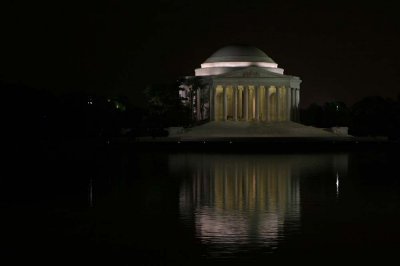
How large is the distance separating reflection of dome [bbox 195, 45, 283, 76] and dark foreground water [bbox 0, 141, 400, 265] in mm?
113301

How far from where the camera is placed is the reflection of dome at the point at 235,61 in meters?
168

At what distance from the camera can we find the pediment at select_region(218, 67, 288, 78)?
528 feet

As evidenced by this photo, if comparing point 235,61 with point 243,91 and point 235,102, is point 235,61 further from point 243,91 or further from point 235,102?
point 235,102

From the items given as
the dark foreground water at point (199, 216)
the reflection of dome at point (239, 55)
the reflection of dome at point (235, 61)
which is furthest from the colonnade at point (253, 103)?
the dark foreground water at point (199, 216)

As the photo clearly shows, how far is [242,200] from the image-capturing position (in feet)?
118

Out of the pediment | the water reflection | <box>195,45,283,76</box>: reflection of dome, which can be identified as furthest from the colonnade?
the water reflection

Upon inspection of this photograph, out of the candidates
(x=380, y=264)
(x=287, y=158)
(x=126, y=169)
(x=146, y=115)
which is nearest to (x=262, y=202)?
(x=380, y=264)

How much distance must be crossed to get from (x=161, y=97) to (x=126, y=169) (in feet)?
341

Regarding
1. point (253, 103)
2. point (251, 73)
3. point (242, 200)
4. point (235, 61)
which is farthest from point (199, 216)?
point (235, 61)

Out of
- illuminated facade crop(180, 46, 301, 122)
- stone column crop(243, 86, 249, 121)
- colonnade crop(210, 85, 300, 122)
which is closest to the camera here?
stone column crop(243, 86, 249, 121)

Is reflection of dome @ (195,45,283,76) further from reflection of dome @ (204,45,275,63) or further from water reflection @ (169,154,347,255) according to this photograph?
water reflection @ (169,154,347,255)

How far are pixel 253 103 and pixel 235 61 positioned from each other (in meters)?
9.01

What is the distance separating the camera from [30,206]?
3381cm

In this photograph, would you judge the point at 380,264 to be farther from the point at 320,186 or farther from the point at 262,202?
the point at 320,186
